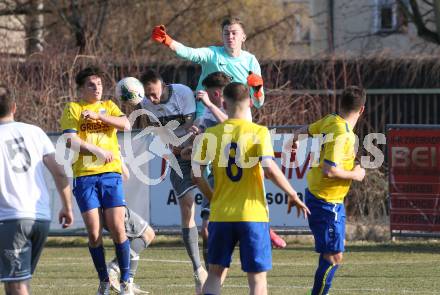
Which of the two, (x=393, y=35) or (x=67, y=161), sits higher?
(x=393, y=35)

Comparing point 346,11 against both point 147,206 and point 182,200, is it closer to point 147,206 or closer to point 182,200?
point 147,206

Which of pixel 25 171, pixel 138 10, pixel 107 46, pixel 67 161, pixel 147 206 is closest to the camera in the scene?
pixel 25 171

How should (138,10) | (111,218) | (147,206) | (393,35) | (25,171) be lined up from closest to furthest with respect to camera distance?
1. (25,171)
2. (111,218)
3. (147,206)
4. (138,10)
5. (393,35)

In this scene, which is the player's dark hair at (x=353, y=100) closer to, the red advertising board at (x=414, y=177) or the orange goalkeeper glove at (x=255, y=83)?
the orange goalkeeper glove at (x=255, y=83)

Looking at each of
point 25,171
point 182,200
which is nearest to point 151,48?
point 182,200

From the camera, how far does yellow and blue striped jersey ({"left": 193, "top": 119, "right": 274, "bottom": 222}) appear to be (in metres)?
7.83

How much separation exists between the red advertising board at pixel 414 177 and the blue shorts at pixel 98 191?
20.5 feet

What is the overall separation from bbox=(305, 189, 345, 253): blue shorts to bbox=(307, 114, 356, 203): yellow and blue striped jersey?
0.07 m

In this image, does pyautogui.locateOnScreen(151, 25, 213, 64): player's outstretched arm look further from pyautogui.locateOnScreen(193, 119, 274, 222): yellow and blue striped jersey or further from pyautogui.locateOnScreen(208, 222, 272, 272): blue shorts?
pyautogui.locateOnScreen(208, 222, 272, 272): blue shorts

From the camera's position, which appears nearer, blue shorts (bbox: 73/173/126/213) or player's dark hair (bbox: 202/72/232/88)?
player's dark hair (bbox: 202/72/232/88)

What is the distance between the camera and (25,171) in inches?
303

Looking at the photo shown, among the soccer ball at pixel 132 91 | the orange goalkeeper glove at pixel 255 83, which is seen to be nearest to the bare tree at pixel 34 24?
the soccer ball at pixel 132 91

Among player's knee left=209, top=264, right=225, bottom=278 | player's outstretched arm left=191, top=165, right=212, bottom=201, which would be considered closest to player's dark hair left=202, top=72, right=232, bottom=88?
player's outstretched arm left=191, top=165, right=212, bottom=201

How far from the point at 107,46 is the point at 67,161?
13981 millimetres
